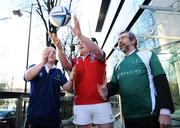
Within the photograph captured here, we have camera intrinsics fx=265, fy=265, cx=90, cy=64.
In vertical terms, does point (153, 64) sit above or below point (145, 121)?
above

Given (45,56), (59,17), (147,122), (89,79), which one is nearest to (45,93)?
(45,56)

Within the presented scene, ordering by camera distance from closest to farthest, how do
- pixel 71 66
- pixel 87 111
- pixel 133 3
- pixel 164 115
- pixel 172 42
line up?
pixel 164 115 < pixel 87 111 < pixel 71 66 < pixel 172 42 < pixel 133 3

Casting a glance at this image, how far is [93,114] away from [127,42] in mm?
1052

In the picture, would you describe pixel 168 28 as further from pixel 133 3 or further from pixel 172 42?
pixel 133 3

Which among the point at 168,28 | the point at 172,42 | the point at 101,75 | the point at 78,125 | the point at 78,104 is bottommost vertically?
the point at 78,125

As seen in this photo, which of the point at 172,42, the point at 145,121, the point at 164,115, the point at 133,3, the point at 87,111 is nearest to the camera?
the point at 164,115

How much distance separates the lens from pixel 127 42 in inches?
138

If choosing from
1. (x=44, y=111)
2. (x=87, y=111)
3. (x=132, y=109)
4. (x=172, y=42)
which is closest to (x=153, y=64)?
(x=132, y=109)

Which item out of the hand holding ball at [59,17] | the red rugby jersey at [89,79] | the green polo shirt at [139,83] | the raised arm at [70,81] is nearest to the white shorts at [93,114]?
the red rugby jersey at [89,79]

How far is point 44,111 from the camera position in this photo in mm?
3539

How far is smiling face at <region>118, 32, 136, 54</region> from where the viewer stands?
3506 mm

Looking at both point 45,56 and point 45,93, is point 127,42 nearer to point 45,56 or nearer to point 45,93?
point 45,56

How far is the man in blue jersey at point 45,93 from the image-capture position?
353cm

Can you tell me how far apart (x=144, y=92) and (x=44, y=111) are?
1.35m
